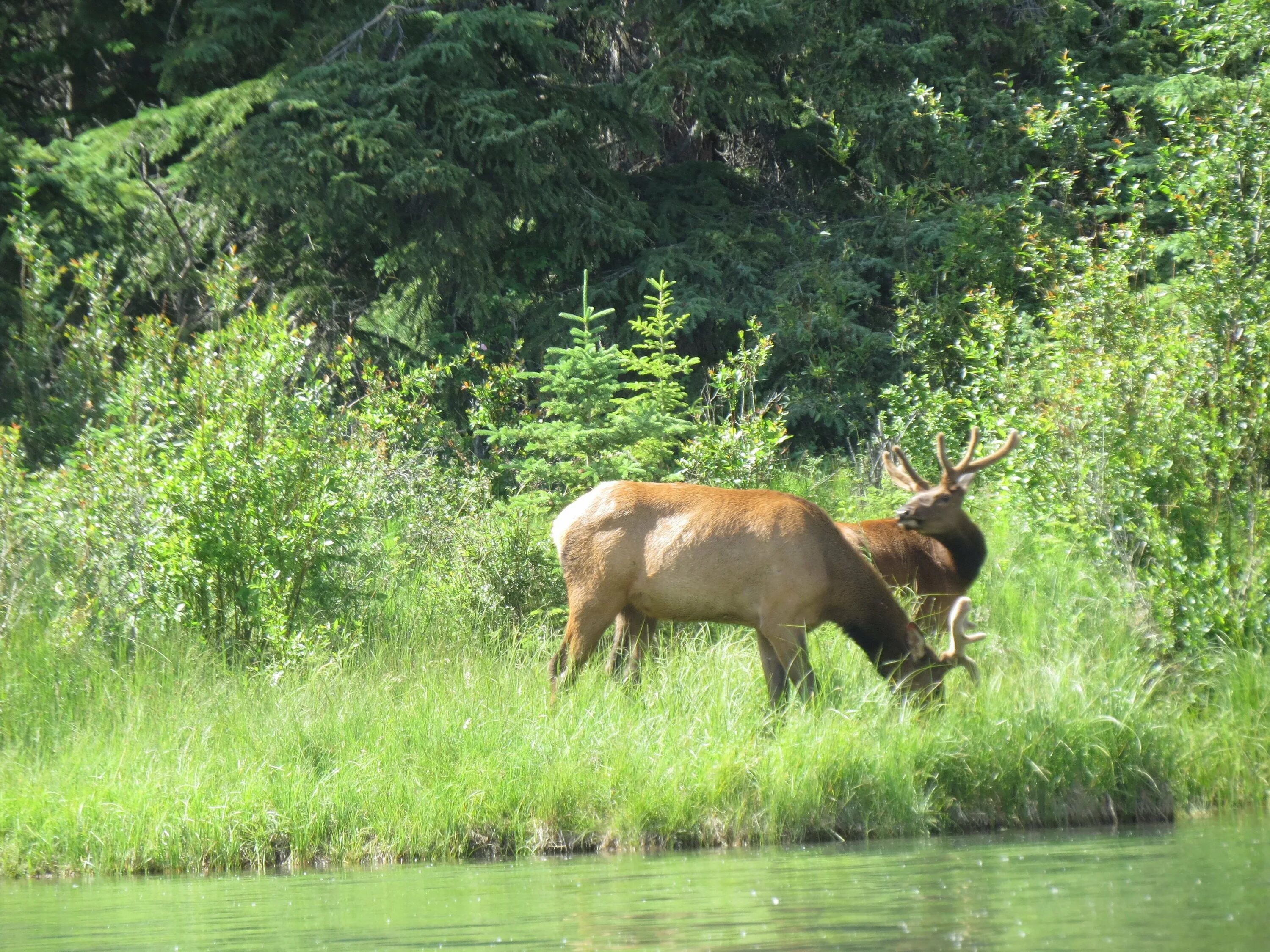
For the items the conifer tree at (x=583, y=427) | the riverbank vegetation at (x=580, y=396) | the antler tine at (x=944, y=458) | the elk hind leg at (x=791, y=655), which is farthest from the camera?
the conifer tree at (x=583, y=427)

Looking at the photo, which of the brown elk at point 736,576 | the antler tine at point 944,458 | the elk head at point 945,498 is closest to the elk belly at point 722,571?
the brown elk at point 736,576

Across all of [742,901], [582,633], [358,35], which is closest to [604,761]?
[582,633]

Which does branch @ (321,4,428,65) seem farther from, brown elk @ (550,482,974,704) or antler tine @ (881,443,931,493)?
brown elk @ (550,482,974,704)

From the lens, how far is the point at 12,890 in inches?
321

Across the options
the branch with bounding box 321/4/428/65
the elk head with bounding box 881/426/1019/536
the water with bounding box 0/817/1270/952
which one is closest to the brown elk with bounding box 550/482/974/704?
the elk head with bounding box 881/426/1019/536

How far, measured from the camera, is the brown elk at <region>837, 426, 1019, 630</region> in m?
11.5

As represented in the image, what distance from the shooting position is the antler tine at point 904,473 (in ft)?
39.5

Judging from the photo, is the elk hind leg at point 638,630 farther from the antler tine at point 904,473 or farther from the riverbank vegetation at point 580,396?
the antler tine at point 904,473

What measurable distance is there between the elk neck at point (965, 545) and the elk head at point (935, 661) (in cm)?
138

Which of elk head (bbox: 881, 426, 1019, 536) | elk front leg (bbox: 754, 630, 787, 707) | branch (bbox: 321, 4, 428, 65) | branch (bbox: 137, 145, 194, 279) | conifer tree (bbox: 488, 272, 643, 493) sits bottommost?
elk front leg (bbox: 754, 630, 787, 707)

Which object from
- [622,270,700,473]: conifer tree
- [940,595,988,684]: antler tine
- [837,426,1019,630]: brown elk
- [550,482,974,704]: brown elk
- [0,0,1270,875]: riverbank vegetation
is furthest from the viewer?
[622,270,700,473]: conifer tree

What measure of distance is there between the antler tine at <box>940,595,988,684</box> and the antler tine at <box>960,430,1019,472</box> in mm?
1808

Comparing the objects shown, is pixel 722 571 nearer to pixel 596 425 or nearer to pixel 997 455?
pixel 997 455

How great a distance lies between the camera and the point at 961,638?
987 cm
